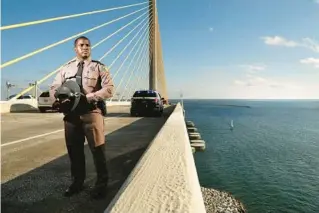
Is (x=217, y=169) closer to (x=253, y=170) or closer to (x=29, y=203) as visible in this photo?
(x=253, y=170)

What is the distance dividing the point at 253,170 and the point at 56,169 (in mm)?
19062

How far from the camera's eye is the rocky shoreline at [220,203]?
1282 centimetres

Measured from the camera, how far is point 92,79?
147 inches

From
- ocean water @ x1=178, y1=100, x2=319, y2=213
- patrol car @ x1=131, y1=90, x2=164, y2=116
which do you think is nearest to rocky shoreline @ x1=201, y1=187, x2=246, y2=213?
ocean water @ x1=178, y1=100, x2=319, y2=213

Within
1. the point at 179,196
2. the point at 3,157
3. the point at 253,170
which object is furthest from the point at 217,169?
the point at 179,196

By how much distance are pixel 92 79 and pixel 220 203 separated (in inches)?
450

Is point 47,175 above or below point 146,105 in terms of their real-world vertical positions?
below

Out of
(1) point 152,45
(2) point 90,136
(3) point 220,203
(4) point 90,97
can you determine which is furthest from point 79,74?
(1) point 152,45

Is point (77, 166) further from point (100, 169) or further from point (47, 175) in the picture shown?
point (47, 175)

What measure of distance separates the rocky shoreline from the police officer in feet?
31.0

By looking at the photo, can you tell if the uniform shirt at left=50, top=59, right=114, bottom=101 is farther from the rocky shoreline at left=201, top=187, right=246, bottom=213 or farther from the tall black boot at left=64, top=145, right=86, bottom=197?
the rocky shoreline at left=201, top=187, right=246, bottom=213

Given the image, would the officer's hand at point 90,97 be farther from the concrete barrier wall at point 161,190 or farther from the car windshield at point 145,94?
Result: the car windshield at point 145,94

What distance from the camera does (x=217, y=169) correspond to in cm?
2211

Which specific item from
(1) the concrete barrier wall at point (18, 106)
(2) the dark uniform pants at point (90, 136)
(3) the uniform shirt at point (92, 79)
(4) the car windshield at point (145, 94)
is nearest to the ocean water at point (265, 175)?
(4) the car windshield at point (145, 94)
